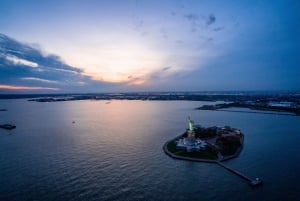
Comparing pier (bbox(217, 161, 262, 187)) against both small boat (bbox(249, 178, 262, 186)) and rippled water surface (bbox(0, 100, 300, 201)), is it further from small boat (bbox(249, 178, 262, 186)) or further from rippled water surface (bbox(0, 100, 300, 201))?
rippled water surface (bbox(0, 100, 300, 201))

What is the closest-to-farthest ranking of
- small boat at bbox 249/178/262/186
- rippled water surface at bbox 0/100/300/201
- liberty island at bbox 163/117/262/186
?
rippled water surface at bbox 0/100/300/201, small boat at bbox 249/178/262/186, liberty island at bbox 163/117/262/186

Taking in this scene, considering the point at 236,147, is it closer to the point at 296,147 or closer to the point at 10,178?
the point at 296,147

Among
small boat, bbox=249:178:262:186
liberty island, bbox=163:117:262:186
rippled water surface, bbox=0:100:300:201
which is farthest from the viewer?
liberty island, bbox=163:117:262:186

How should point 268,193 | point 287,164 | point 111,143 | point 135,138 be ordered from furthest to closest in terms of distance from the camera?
1. point 135,138
2. point 111,143
3. point 287,164
4. point 268,193

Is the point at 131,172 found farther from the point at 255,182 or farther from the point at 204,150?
the point at 255,182

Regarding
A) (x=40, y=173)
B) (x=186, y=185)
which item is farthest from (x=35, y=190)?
(x=186, y=185)

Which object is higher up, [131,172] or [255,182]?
[131,172]

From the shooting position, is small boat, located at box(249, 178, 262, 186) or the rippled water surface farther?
small boat, located at box(249, 178, 262, 186)

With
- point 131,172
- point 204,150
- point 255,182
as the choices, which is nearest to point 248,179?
point 255,182

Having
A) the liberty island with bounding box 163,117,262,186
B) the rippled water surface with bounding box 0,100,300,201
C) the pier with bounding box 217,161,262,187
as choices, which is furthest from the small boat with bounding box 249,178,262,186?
the liberty island with bounding box 163,117,262,186

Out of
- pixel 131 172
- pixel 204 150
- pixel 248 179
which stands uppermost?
pixel 204 150

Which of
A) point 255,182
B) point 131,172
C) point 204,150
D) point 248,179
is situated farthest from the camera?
point 204,150
